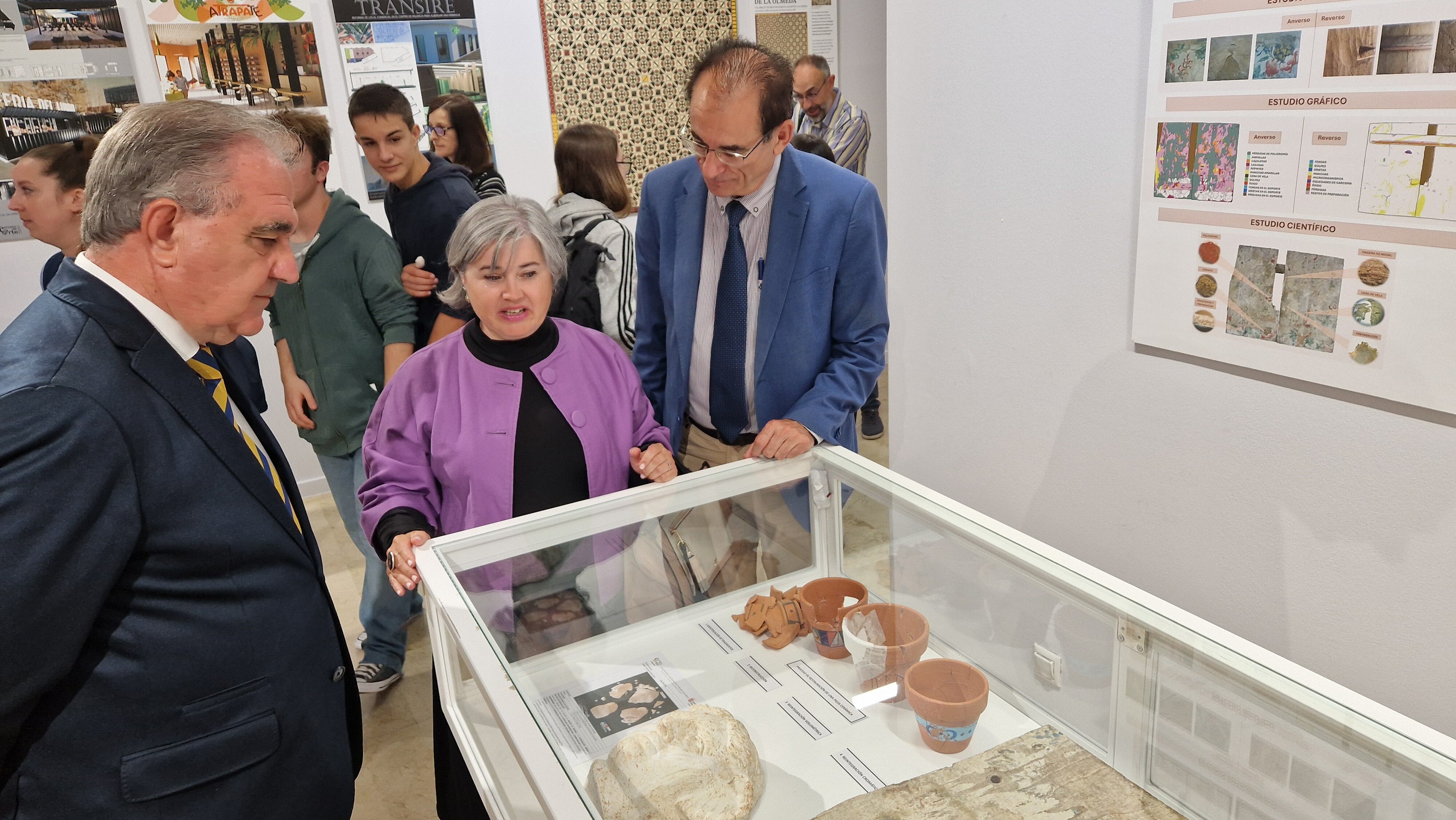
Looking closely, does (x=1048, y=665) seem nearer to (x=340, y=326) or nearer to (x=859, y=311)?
(x=859, y=311)

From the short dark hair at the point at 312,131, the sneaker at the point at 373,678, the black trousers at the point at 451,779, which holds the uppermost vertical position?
the short dark hair at the point at 312,131

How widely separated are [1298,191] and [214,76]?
4240mm

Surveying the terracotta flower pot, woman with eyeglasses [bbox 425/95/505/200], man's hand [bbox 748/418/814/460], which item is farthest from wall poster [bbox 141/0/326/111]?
the terracotta flower pot

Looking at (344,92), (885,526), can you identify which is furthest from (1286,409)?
(344,92)

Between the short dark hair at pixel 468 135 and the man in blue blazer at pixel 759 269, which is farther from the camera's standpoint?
the short dark hair at pixel 468 135

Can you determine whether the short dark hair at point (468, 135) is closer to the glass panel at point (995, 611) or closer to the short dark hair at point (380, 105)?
the short dark hair at point (380, 105)

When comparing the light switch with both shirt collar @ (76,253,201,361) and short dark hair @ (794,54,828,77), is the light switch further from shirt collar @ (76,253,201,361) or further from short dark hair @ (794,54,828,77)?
short dark hair @ (794,54,828,77)

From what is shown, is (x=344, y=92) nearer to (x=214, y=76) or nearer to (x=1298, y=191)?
(x=214, y=76)

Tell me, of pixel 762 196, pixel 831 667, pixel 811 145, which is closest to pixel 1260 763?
pixel 831 667

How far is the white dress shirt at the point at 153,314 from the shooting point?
119 cm

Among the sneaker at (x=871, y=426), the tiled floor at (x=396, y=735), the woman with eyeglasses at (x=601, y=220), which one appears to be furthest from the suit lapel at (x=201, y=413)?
the sneaker at (x=871, y=426)

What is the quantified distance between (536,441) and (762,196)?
75cm

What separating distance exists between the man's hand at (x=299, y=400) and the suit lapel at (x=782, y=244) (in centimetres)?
164

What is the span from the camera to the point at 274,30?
4.22m
